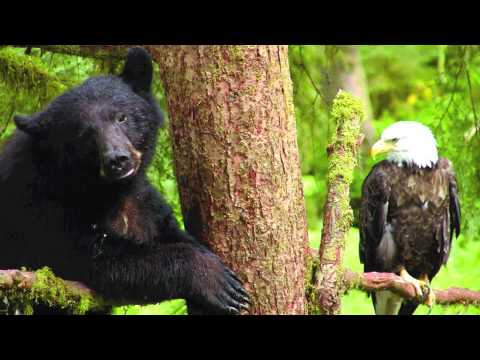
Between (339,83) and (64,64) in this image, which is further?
(339,83)

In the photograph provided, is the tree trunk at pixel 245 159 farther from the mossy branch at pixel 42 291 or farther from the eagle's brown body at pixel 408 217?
the eagle's brown body at pixel 408 217

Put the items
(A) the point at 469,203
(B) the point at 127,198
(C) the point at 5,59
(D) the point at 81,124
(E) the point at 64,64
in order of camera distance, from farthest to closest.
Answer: (A) the point at 469,203 → (E) the point at 64,64 → (C) the point at 5,59 → (B) the point at 127,198 → (D) the point at 81,124

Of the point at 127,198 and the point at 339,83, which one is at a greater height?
the point at 339,83

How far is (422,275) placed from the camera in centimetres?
623

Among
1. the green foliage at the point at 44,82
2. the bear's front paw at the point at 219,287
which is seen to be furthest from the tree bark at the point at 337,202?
the green foliage at the point at 44,82

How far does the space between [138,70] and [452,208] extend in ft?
10.1

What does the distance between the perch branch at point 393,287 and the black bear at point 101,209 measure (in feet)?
2.10

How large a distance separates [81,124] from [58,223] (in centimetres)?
57

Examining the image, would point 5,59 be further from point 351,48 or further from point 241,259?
point 351,48

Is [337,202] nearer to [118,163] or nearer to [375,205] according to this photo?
[118,163]

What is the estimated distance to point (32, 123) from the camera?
12.8 feet

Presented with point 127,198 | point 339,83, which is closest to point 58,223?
point 127,198

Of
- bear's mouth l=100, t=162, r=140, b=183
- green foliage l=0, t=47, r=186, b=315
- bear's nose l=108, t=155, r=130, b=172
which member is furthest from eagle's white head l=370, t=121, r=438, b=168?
bear's nose l=108, t=155, r=130, b=172

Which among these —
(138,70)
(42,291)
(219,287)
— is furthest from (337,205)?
(42,291)
